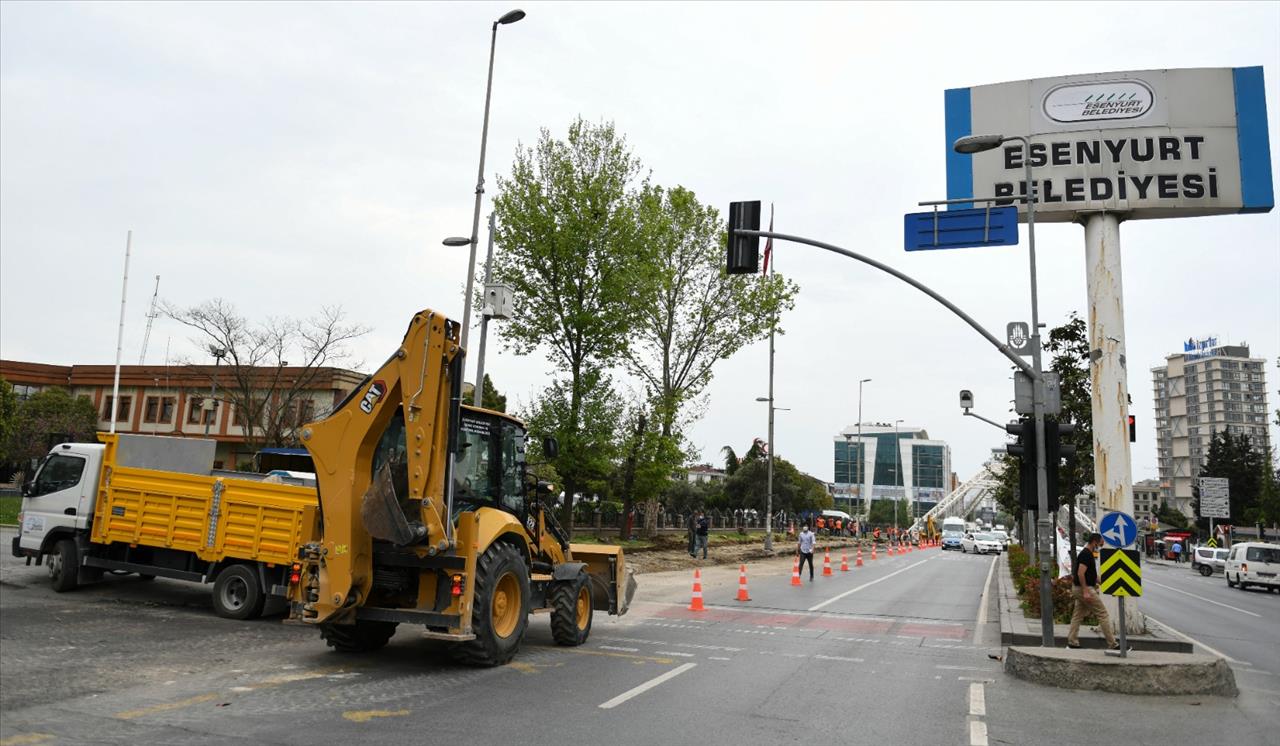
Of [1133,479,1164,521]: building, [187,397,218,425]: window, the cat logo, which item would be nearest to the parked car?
the cat logo

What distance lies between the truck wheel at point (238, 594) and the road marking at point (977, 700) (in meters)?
10.1

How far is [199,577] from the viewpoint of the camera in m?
13.6

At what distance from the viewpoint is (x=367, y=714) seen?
7379mm

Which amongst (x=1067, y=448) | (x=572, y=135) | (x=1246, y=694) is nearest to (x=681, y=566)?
(x=572, y=135)

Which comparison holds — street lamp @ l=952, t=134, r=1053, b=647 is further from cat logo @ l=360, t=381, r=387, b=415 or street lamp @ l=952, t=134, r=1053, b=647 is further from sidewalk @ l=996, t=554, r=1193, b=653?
cat logo @ l=360, t=381, r=387, b=415

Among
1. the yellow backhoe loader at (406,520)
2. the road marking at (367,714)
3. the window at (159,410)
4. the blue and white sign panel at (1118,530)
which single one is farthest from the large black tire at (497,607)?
the window at (159,410)

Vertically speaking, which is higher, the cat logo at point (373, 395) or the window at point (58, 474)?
the cat logo at point (373, 395)

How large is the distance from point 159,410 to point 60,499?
51631mm

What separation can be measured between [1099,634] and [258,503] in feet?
44.2

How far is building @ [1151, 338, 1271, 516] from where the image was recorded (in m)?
166

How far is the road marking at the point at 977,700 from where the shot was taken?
8728 millimetres

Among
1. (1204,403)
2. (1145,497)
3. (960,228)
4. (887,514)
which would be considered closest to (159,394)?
(960,228)

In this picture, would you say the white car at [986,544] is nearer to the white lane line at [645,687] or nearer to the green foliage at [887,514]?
the white lane line at [645,687]

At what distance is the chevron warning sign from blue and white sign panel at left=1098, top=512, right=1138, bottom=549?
14 centimetres
